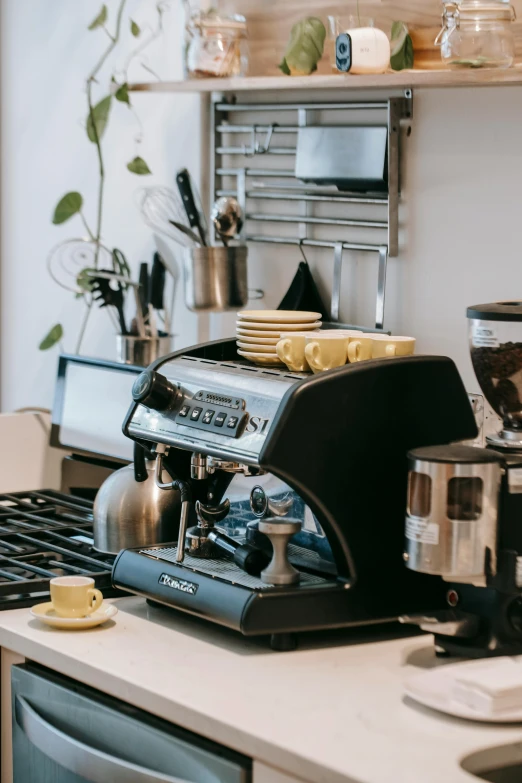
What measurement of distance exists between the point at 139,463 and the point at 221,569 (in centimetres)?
26

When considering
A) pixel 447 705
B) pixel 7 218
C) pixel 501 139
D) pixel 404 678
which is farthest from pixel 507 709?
pixel 7 218

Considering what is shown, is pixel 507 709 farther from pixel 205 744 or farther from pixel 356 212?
pixel 356 212

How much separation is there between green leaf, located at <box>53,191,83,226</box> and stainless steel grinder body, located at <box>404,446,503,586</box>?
4.94ft

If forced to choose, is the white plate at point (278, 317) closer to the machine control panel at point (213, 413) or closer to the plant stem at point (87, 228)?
the machine control panel at point (213, 413)

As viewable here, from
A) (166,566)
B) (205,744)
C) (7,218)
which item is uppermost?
(7,218)

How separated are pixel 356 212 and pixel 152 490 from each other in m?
0.67

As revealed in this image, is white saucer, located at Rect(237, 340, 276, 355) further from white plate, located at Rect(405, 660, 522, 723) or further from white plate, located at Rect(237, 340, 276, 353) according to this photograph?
white plate, located at Rect(405, 660, 522, 723)

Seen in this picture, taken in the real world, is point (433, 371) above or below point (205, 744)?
above

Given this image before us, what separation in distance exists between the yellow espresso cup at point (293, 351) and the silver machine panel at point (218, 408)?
0.06ft

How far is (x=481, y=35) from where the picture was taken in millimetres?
1836

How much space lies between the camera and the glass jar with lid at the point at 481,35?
5.99ft

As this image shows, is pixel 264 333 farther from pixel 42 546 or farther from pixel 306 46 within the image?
→ pixel 306 46

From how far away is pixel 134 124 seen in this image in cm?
280

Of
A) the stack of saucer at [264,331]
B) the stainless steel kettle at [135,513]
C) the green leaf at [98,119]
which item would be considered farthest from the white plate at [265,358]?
the green leaf at [98,119]
